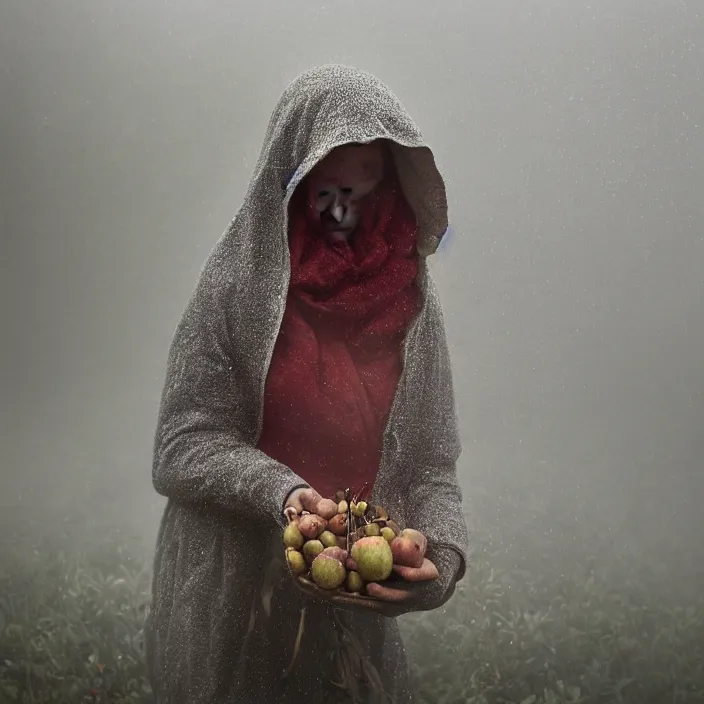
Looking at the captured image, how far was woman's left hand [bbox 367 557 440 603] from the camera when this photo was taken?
80 cm

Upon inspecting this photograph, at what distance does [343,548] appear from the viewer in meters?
0.80

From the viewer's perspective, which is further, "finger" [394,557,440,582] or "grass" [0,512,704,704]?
"grass" [0,512,704,704]

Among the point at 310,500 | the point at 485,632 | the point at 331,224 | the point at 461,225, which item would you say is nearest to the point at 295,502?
the point at 310,500

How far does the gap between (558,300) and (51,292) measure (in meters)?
0.74

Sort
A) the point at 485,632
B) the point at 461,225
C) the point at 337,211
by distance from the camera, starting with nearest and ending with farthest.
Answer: the point at 337,211 → the point at 461,225 → the point at 485,632

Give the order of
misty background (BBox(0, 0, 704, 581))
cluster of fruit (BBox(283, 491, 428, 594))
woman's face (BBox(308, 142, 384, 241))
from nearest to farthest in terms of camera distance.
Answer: cluster of fruit (BBox(283, 491, 428, 594)) < woman's face (BBox(308, 142, 384, 241)) < misty background (BBox(0, 0, 704, 581))

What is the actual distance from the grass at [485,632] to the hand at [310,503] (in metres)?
0.36

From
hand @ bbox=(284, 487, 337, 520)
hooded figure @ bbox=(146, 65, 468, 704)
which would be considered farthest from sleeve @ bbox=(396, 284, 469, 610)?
hand @ bbox=(284, 487, 337, 520)

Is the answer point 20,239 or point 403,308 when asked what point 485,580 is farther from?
point 20,239

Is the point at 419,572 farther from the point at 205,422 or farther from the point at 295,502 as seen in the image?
the point at 205,422

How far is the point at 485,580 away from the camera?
1240 millimetres

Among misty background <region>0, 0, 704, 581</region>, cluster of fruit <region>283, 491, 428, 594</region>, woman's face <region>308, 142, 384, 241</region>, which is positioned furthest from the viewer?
misty background <region>0, 0, 704, 581</region>

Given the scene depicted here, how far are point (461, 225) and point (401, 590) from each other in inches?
18.2

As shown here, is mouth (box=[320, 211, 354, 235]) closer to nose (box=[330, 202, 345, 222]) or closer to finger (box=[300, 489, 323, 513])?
nose (box=[330, 202, 345, 222])
